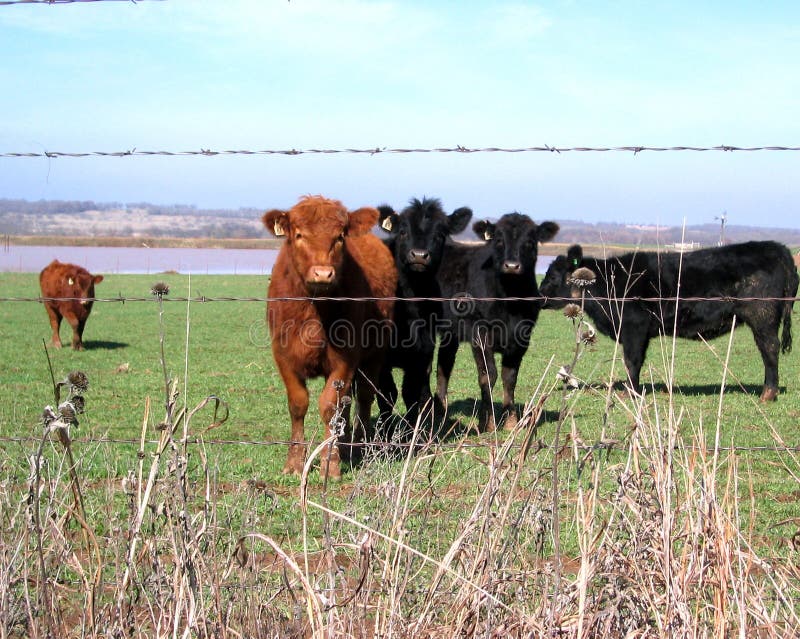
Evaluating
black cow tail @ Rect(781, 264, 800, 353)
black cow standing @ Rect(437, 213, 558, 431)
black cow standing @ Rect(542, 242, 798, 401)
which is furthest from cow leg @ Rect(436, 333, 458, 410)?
black cow tail @ Rect(781, 264, 800, 353)

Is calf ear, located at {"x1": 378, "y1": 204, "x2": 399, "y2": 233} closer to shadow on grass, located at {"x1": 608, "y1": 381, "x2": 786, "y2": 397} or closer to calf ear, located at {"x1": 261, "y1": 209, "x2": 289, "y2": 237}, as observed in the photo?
calf ear, located at {"x1": 261, "y1": 209, "x2": 289, "y2": 237}

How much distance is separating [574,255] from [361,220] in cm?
739

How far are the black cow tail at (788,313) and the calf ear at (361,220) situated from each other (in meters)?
5.94

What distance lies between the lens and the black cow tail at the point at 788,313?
424 inches

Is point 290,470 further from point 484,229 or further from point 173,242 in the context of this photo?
point 484,229

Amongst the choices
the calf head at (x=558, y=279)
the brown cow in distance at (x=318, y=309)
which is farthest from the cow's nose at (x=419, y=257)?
the calf head at (x=558, y=279)

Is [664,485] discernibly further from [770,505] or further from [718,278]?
[718,278]

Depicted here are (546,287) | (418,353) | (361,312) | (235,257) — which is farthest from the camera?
(546,287)

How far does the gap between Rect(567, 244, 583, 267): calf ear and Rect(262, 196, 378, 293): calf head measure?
7.36 metres

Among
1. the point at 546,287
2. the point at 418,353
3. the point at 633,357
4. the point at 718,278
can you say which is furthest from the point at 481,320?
the point at 546,287

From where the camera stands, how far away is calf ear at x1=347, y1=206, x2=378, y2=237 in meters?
6.68

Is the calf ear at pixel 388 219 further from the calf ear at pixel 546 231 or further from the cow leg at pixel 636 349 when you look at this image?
the cow leg at pixel 636 349

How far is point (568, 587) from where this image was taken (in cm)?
294

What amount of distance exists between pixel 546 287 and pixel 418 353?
20.7 ft
